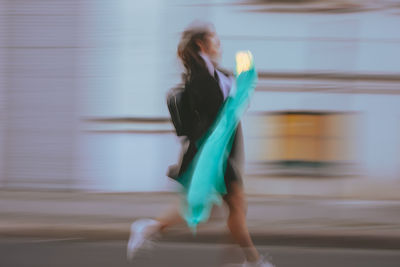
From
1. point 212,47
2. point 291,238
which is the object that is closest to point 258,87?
point 291,238

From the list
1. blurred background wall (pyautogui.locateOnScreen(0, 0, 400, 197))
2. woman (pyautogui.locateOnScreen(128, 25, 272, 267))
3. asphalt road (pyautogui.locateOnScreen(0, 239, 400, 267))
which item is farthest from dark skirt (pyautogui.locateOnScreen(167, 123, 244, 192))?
blurred background wall (pyautogui.locateOnScreen(0, 0, 400, 197))

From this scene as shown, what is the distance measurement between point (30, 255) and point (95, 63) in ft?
11.5

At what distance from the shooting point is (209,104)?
397 cm

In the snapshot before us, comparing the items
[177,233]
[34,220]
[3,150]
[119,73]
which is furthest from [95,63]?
[177,233]

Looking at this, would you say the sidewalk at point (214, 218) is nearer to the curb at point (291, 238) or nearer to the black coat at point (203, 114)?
the curb at point (291, 238)

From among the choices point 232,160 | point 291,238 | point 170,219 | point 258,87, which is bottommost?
point 291,238

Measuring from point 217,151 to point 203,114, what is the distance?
252 millimetres

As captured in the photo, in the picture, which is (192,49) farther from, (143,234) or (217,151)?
(143,234)

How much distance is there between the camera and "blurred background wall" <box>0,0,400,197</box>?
25.6 ft

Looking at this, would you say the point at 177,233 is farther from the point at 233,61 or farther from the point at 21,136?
the point at 21,136

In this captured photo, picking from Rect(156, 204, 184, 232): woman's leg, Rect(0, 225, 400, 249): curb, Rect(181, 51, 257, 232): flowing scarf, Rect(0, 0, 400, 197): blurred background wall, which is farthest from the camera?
Rect(0, 0, 400, 197): blurred background wall

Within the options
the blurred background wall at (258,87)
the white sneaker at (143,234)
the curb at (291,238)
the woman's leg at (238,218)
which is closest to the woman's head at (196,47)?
the woman's leg at (238,218)

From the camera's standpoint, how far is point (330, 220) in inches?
255

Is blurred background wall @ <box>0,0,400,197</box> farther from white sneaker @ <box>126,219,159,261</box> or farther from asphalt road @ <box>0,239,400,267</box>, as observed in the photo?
white sneaker @ <box>126,219,159,261</box>
